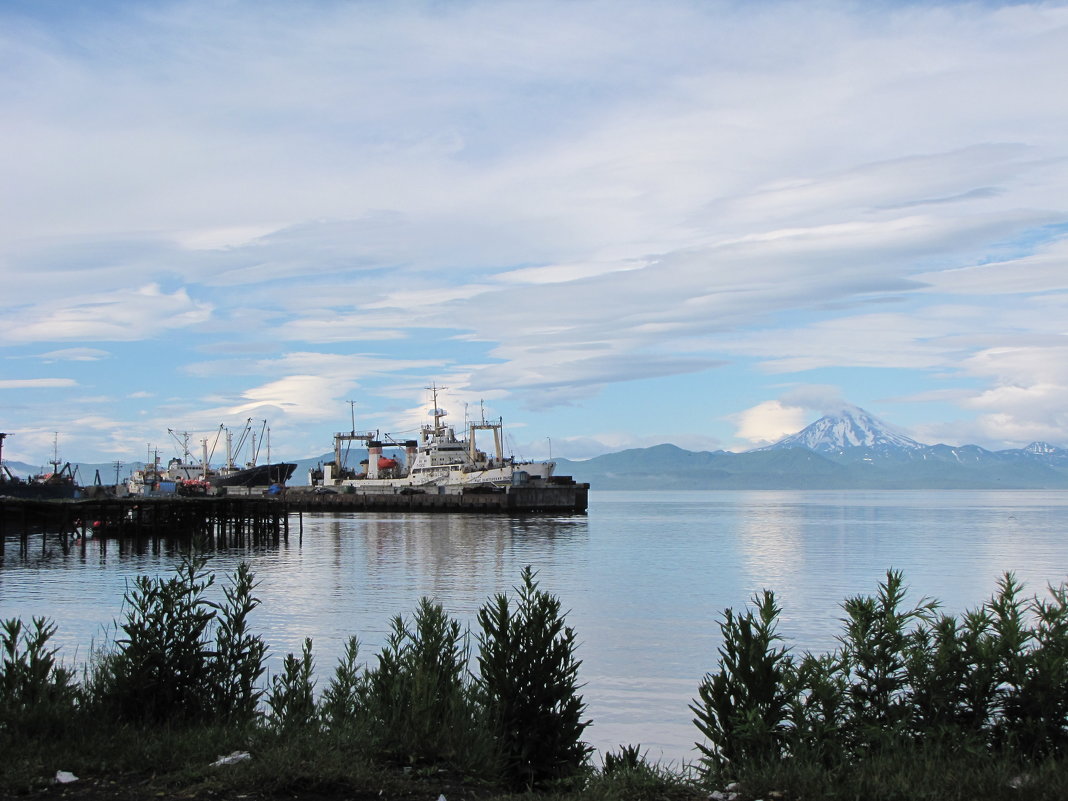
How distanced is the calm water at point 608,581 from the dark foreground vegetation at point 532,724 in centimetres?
687

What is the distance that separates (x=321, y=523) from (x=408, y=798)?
110 meters

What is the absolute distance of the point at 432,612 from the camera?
12656 millimetres

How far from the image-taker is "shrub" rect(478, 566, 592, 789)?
11.0 m

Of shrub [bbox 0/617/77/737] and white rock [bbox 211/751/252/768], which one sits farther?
shrub [bbox 0/617/77/737]

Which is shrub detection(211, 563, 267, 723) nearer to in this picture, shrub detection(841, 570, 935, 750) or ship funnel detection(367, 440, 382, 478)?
shrub detection(841, 570, 935, 750)

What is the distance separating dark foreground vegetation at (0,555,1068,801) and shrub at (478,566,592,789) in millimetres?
22

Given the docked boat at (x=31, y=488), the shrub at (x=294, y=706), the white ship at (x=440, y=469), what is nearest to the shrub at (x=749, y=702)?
the shrub at (x=294, y=706)

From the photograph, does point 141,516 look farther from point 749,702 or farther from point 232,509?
point 749,702

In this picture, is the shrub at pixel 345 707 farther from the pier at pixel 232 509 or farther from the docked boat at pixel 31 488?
the docked boat at pixel 31 488

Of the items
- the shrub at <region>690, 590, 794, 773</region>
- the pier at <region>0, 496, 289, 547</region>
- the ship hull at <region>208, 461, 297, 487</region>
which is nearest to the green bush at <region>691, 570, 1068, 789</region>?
the shrub at <region>690, 590, 794, 773</region>

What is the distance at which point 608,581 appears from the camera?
1889 inches

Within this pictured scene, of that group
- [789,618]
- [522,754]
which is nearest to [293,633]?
[789,618]

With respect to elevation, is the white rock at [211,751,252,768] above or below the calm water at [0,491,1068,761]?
above

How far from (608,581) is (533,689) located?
37.4 m
